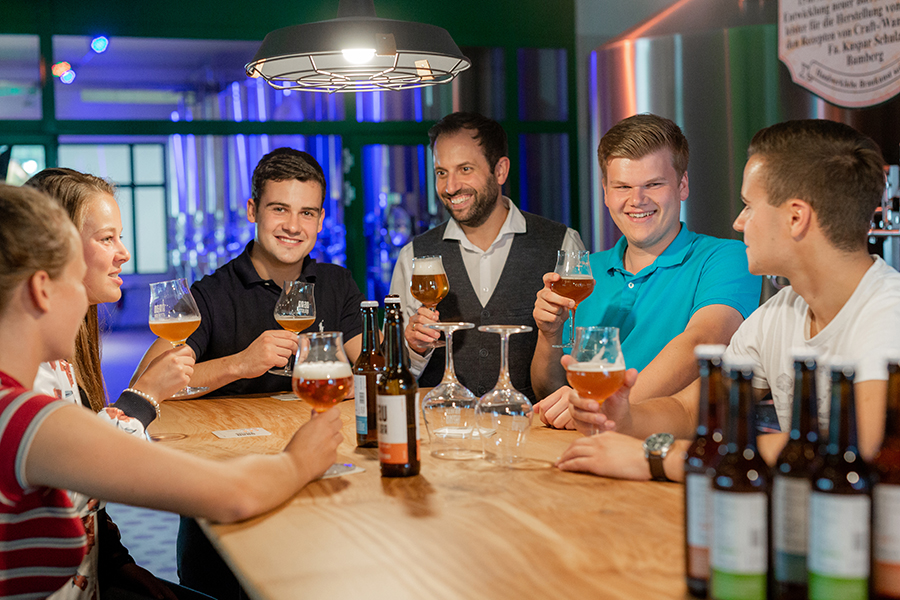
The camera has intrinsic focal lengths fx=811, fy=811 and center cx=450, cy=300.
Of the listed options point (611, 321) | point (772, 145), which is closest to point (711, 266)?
point (611, 321)

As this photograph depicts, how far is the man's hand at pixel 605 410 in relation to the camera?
167 centimetres

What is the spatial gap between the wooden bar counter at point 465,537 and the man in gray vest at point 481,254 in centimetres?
150

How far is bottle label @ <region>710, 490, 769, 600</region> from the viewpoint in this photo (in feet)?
2.83

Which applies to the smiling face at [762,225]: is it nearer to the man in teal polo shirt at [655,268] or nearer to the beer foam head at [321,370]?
the man in teal polo shirt at [655,268]

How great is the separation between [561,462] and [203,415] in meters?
1.22

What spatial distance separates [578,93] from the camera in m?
6.78

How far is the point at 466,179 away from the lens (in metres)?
3.30

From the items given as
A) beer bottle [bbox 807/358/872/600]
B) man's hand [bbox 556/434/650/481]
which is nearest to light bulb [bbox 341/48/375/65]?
man's hand [bbox 556/434/650/481]

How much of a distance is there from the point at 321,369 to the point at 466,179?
187 cm

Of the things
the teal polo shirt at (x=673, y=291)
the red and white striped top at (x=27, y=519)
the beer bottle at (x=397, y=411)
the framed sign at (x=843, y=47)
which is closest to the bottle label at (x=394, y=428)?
the beer bottle at (x=397, y=411)

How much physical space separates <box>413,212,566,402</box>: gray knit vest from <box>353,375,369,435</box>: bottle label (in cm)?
134

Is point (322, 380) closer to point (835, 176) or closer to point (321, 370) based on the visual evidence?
point (321, 370)

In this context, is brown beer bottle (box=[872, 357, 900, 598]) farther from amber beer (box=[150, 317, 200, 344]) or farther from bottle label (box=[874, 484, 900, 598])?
amber beer (box=[150, 317, 200, 344])

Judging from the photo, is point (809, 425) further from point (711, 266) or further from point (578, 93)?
point (578, 93)
